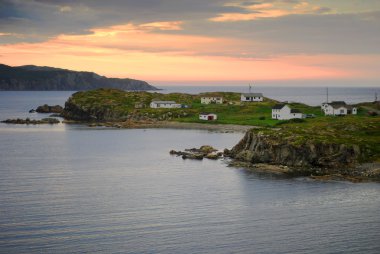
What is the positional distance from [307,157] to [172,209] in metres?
40.1

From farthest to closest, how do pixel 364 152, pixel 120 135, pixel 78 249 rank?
pixel 120 135
pixel 364 152
pixel 78 249

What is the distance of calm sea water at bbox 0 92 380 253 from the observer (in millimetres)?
54562

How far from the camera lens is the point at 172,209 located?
6781cm

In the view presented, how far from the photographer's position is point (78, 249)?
52.2 meters

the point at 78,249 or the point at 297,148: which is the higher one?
the point at 297,148

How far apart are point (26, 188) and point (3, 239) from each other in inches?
1005

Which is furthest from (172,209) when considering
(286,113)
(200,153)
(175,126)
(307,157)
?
(175,126)

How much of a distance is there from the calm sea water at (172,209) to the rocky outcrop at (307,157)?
7.97m

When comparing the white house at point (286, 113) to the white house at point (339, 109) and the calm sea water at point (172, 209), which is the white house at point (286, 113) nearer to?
the white house at point (339, 109)

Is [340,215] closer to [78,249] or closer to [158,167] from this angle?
[78,249]

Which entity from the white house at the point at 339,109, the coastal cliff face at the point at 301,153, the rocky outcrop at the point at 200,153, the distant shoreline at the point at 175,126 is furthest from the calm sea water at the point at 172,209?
the white house at the point at 339,109

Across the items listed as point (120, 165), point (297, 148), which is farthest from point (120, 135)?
point (297, 148)

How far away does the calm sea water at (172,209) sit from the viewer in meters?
54.6

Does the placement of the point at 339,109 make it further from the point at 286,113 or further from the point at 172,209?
the point at 172,209
